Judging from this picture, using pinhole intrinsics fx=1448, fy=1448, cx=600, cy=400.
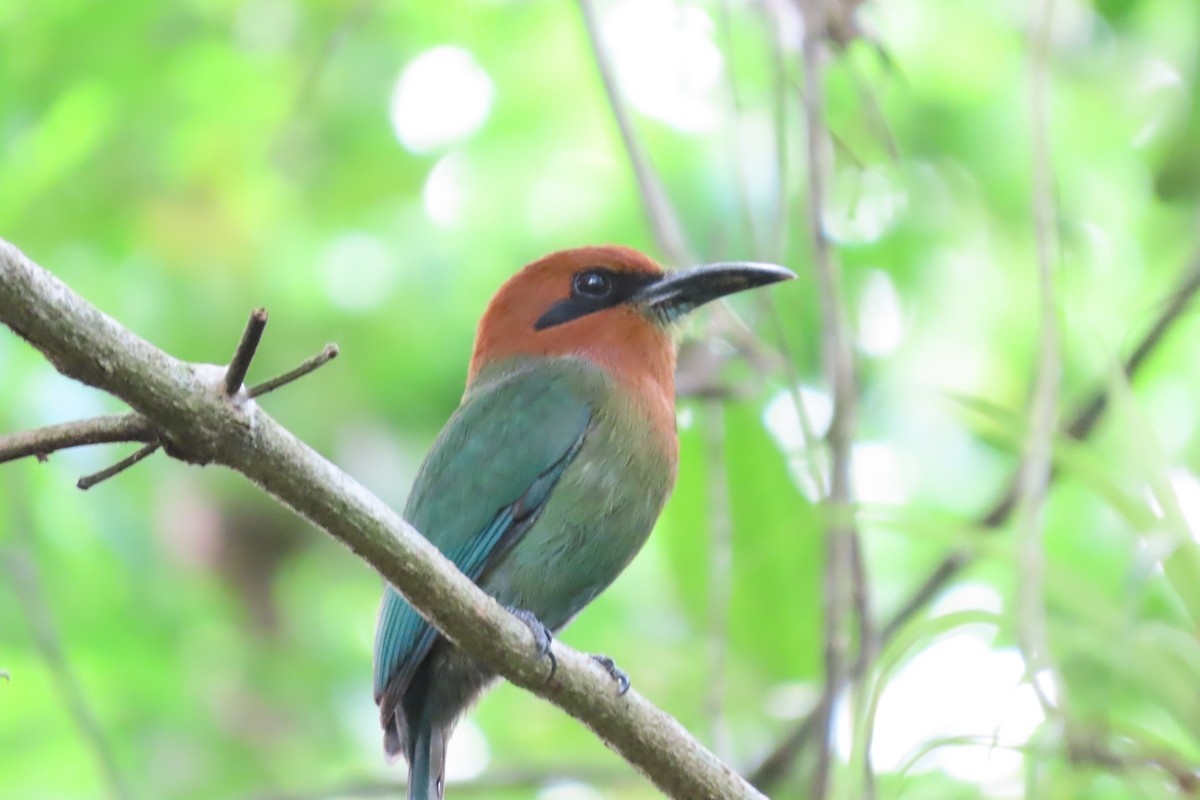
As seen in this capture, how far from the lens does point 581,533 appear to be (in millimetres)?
2943

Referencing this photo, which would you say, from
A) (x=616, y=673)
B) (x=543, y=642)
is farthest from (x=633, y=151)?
(x=543, y=642)

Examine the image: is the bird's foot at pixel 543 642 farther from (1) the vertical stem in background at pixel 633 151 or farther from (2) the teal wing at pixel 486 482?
(1) the vertical stem in background at pixel 633 151

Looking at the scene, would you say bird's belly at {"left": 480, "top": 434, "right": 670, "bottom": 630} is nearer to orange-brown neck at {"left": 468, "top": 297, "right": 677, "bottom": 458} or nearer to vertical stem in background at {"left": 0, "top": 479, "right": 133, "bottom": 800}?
orange-brown neck at {"left": 468, "top": 297, "right": 677, "bottom": 458}

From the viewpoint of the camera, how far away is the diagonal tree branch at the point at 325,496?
1638mm

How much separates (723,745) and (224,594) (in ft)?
9.25

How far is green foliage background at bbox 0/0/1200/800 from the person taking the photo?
13.0ft

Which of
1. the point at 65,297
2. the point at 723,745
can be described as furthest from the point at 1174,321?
the point at 65,297

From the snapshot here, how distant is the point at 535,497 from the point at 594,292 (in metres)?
0.73

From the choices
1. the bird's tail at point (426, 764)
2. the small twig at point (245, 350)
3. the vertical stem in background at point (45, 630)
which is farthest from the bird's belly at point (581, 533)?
the small twig at point (245, 350)

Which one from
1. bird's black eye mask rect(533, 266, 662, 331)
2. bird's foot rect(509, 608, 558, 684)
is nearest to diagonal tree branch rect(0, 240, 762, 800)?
bird's foot rect(509, 608, 558, 684)

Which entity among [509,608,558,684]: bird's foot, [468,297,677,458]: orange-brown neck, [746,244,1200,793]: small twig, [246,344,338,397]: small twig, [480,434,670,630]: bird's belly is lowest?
[746,244,1200,793]: small twig

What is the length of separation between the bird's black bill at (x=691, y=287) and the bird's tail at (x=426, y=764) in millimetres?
1117

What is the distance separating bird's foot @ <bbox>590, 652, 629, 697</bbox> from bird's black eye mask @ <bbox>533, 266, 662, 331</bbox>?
114 cm

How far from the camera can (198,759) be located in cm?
481
